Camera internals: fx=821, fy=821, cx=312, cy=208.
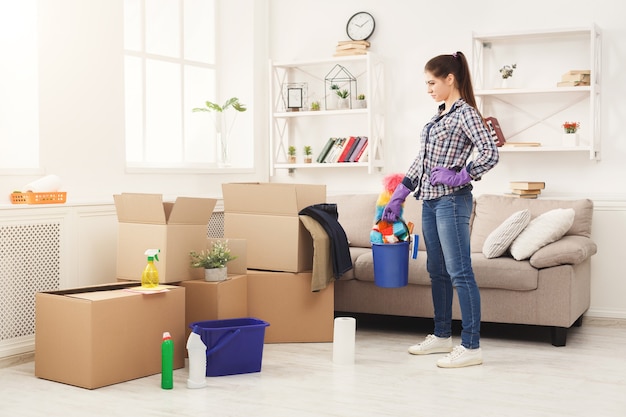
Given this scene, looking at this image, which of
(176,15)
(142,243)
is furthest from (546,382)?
(176,15)

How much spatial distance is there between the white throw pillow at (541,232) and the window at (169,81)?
2.28 metres

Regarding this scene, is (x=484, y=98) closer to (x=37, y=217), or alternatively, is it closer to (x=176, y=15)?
(x=176, y=15)

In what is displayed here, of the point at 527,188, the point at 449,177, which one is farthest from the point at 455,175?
the point at 527,188

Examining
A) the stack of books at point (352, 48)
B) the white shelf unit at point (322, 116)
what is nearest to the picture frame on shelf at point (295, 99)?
the white shelf unit at point (322, 116)

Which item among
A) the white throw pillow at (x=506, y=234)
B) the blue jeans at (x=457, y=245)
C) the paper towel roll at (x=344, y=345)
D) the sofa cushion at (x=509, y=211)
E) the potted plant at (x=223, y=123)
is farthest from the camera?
the potted plant at (x=223, y=123)

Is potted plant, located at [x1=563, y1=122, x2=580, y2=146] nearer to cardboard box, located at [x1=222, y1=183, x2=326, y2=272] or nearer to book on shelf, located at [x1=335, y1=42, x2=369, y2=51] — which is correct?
book on shelf, located at [x1=335, y1=42, x2=369, y2=51]

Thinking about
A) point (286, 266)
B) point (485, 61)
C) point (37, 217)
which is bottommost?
point (286, 266)

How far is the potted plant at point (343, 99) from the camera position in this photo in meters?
5.51

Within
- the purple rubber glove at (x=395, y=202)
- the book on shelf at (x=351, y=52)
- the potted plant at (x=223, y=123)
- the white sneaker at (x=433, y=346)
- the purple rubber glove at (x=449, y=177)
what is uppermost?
the book on shelf at (x=351, y=52)

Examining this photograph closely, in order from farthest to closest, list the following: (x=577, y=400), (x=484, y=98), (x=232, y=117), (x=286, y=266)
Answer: (x=232, y=117)
(x=484, y=98)
(x=286, y=266)
(x=577, y=400)

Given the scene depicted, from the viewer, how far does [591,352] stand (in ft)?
13.6

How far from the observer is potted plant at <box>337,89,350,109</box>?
18.1ft

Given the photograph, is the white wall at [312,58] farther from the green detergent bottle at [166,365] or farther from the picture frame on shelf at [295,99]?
the green detergent bottle at [166,365]

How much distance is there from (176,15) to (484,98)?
2093mm
